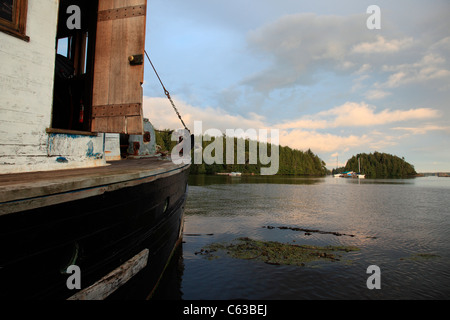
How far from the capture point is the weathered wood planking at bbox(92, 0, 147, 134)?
16.0ft

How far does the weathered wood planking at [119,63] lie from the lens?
488 cm

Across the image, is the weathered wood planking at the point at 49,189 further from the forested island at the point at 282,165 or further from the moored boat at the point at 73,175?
the forested island at the point at 282,165

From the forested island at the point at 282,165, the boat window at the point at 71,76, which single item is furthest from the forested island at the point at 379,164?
the boat window at the point at 71,76

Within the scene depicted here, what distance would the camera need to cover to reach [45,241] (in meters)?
2.38

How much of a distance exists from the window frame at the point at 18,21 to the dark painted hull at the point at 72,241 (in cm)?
245

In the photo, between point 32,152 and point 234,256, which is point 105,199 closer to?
point 32,152

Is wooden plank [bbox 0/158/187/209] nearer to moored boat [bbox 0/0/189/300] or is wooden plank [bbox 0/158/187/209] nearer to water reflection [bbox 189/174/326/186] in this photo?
moored boat [bbox 0/0/189/300]

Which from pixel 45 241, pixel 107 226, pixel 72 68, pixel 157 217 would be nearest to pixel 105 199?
pixel 107 226

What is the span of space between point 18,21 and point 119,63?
1.75 m

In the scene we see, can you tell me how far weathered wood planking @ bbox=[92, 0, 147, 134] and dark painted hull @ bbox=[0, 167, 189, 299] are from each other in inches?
61.0

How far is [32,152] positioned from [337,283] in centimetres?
796

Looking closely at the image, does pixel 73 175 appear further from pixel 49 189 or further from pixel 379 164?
Answer: pixel 379 164

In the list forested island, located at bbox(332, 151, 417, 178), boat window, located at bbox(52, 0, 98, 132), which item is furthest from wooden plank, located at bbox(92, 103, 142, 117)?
forested island, located at bbox(332, 151, 417, 178)

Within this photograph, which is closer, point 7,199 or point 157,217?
point 7,199
